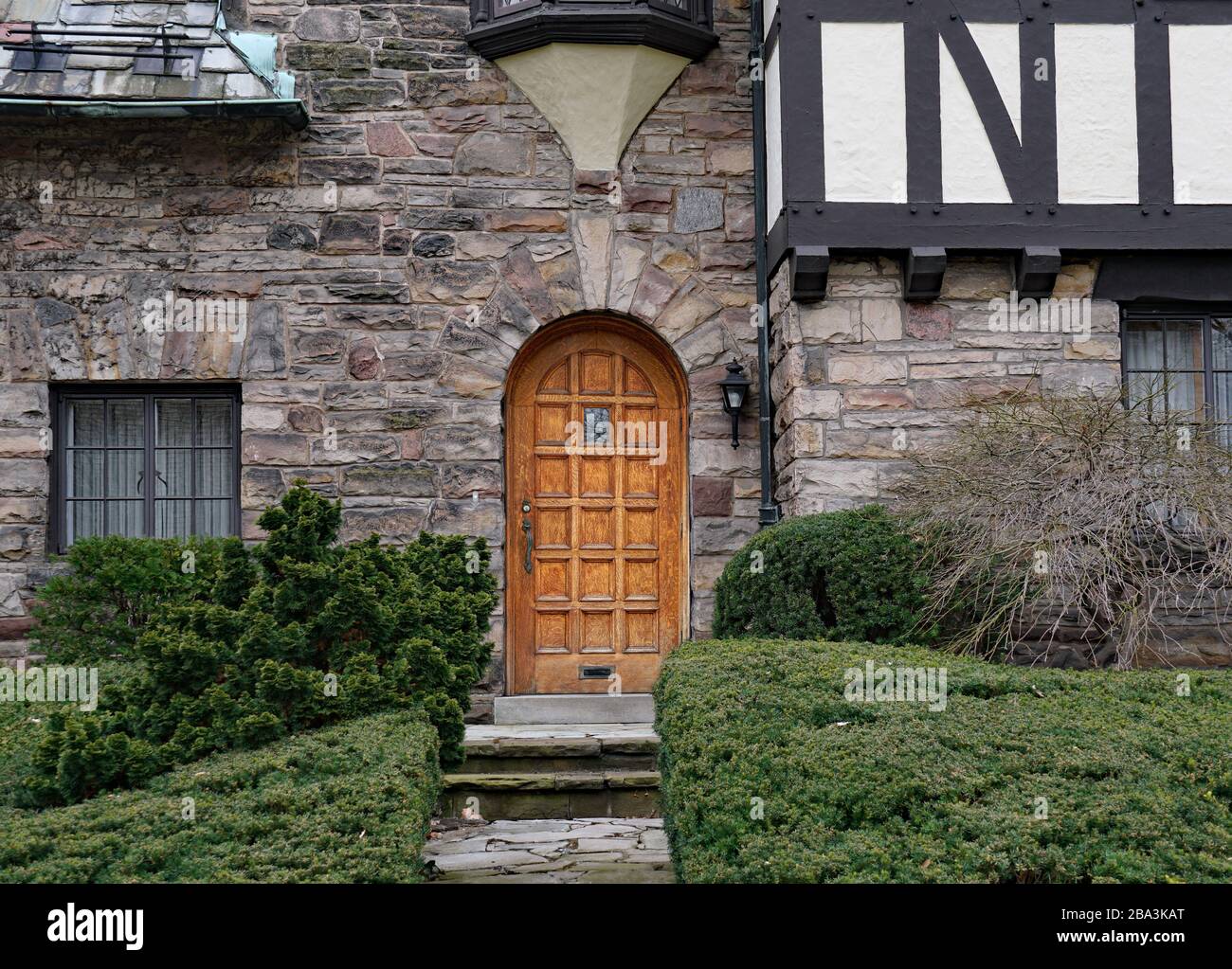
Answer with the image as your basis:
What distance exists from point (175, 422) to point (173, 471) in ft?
1.02

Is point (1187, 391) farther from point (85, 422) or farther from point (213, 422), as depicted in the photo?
point (85, 422)

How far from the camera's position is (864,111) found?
708 centimetres

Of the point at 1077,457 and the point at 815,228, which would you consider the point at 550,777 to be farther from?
the point at 815,228

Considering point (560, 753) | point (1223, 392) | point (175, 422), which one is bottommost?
point (560, 753)

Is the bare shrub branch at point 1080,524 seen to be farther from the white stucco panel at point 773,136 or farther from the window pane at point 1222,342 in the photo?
the white stucco panel at point 773,136

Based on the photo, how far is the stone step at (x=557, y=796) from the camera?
5895 millimetres

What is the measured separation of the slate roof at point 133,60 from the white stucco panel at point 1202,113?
522cm

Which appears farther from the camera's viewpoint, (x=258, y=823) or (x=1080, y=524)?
(x=1080, y=524)

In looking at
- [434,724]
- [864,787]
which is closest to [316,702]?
[434,724]

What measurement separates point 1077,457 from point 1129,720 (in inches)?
73.6

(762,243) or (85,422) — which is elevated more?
(762,243)

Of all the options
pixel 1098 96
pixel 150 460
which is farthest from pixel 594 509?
pixel 1098 96

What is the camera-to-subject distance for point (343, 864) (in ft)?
10.2

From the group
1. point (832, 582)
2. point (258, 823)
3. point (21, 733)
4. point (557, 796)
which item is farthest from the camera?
point (557, 796)
